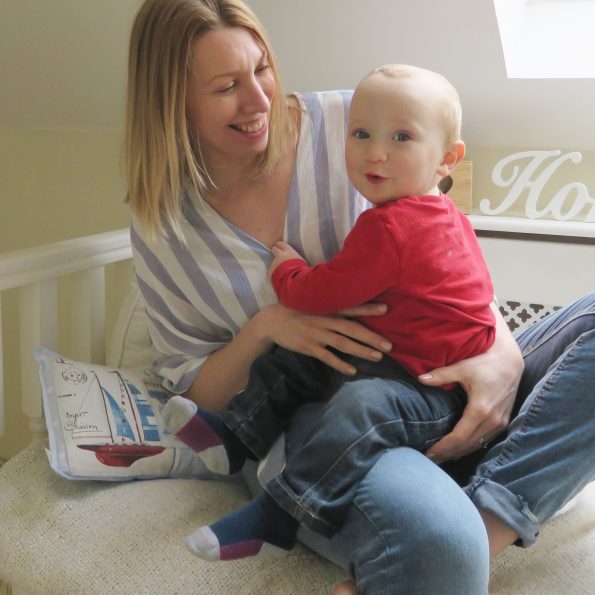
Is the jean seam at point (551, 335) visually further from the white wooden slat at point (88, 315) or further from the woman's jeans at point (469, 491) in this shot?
the white wooden slat at point (88, 315)

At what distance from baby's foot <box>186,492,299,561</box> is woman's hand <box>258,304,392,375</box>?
231 mm

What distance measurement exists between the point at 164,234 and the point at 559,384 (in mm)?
682

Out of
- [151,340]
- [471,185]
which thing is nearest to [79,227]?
[151,340]

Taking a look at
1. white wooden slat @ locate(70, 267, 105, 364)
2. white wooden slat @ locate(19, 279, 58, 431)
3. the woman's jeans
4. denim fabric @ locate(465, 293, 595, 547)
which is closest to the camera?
the woman's jeans

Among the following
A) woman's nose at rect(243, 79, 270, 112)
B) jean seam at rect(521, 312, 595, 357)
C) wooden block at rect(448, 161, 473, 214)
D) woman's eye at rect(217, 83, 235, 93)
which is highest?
woman's eye at rect(217, 83, 235, 93)

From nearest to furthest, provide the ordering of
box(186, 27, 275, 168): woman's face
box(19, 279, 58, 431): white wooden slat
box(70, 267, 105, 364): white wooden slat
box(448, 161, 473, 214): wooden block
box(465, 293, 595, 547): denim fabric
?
box(465, 293, 595, 547): denim fabric
box(186, 27, 275, 168): woman's face
box(19, 279, 58, 431): white wooden slat
box(70, 267, 105, 364): white wooden slat
box(448, 161, 473, 214): wooden block

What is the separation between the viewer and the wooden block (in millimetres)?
2016

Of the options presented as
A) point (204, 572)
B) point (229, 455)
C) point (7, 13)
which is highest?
point (7, 13)

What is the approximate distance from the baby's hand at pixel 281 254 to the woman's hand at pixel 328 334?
0.23 ft

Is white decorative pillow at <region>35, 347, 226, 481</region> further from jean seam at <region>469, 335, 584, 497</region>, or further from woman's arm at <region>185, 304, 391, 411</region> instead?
jean seam at <region>469, 335, 584, 497</region>

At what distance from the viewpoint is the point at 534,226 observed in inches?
76.8

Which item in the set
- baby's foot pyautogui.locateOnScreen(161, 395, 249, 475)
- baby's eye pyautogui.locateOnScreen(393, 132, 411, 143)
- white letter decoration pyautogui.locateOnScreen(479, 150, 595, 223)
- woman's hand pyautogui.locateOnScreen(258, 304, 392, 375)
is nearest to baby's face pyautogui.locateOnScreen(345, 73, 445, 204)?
baby's eye pyautogui.locateOnScreen(393, 132, 411, 143)

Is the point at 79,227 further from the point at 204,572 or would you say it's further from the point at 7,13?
the point at 204,572

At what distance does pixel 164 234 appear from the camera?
56.0 inches
